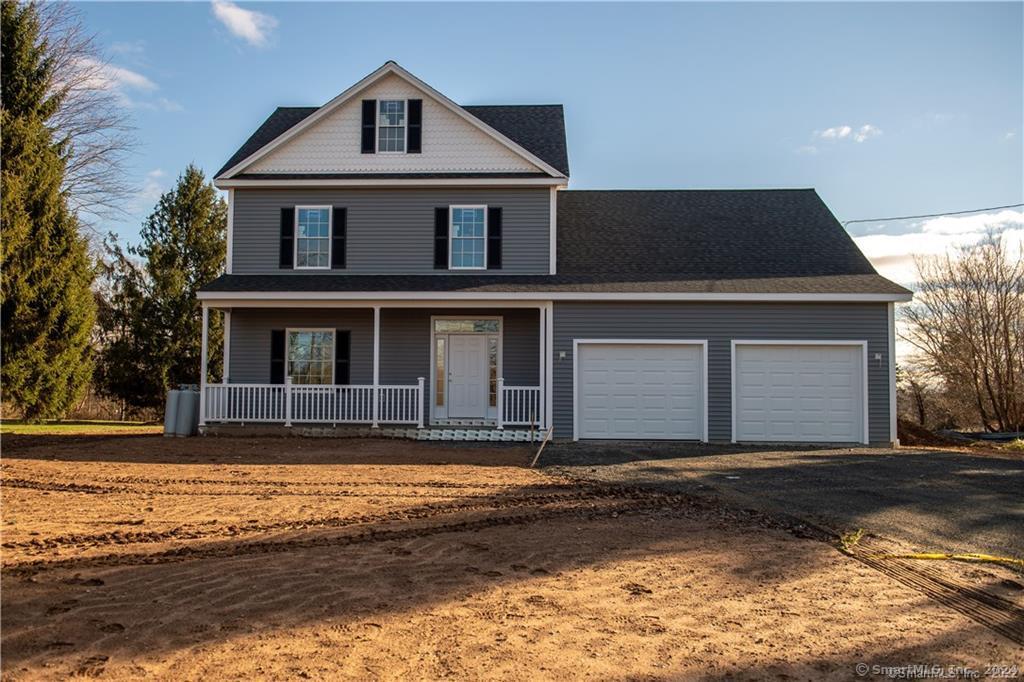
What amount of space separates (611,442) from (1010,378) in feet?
50.2

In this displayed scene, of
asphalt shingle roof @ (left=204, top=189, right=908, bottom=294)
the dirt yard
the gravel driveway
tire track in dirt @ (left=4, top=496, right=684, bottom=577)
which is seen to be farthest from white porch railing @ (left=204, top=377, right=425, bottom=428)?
tire track in dirt @ (left=4, top=496, right=684, bottom=577)

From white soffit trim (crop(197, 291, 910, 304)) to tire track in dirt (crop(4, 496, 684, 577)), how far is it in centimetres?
750

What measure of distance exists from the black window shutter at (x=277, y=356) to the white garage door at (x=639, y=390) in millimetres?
6573

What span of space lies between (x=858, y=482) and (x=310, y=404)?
35.4ft

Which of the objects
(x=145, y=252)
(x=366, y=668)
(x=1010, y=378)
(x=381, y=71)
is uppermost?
(x=381, y=71)

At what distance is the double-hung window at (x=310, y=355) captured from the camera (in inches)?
659

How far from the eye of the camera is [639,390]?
607 inches

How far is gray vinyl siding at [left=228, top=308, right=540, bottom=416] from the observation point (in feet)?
54.1

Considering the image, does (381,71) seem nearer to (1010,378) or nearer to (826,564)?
(826,564)

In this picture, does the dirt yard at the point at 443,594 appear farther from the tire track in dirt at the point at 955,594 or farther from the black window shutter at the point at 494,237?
the black window shutter at the point at 494,237

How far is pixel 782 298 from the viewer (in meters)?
15.0

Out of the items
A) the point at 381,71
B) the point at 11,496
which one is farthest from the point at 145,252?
the point at 11,496

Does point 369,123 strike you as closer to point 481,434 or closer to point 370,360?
point 370,360

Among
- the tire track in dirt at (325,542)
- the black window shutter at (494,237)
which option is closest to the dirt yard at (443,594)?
the tire track in dirt at (325,542)
